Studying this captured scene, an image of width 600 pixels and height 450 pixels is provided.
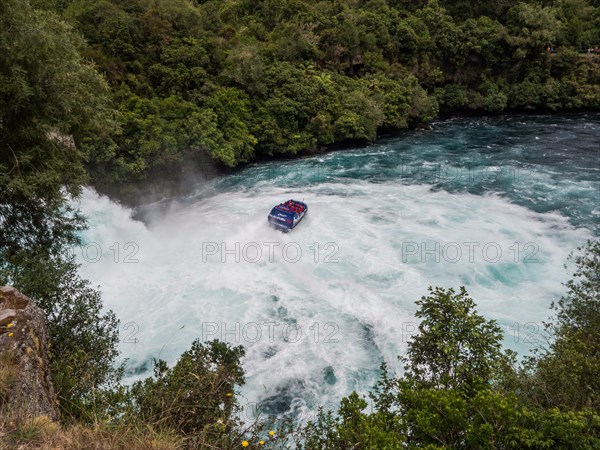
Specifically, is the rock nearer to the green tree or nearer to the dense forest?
the dense forest

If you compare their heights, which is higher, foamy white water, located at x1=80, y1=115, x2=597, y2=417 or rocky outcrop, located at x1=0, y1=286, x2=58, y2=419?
rocky outcrop, located at x1=0, y1=286, x2=58, y2=419

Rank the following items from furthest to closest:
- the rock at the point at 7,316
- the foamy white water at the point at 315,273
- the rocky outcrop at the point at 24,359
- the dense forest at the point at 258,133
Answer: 1. the foamy white water at the point at 315,273
2. the rock at the point at 7,316
3. the dense forest at the point at 258,133
4. the rocky outcrop at the point at 24,359

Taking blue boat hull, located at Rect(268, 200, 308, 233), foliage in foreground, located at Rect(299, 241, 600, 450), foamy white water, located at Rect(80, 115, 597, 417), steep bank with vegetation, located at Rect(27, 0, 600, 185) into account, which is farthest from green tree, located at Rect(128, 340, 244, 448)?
steep bank with vegetation, located at Rect(27, 0, 600, 185)

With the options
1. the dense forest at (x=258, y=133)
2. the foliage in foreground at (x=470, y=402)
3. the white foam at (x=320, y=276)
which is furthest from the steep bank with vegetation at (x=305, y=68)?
the foliage in foreground at (x=470, y=402)

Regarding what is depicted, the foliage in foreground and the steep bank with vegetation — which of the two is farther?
the steep bank with vegetation

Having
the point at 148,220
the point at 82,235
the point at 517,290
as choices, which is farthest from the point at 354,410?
the point at 148,220

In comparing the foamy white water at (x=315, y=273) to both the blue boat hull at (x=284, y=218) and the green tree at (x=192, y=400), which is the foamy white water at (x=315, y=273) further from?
the green tree at (x=192, y=400)

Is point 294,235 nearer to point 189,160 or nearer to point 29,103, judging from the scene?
point 189,160
